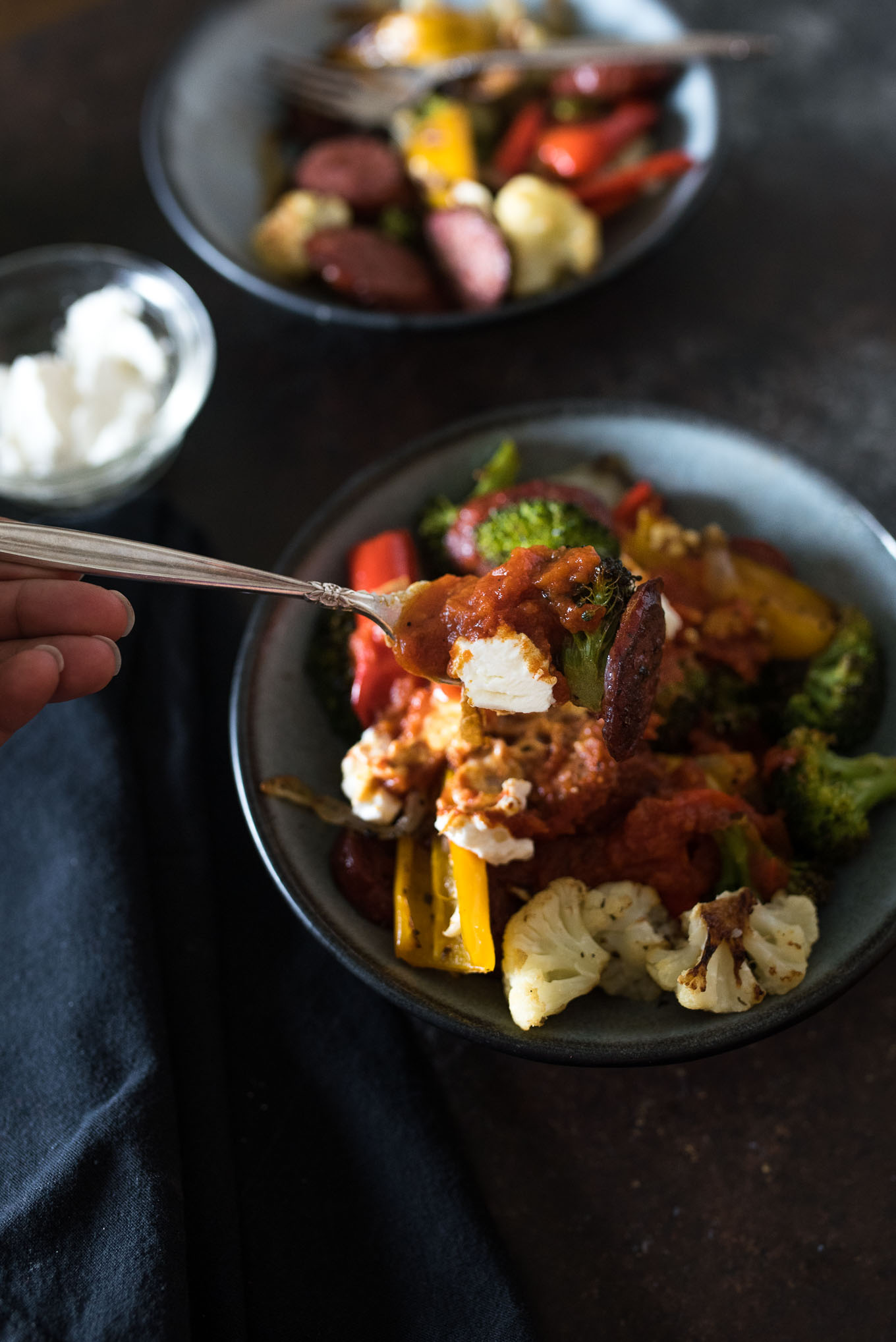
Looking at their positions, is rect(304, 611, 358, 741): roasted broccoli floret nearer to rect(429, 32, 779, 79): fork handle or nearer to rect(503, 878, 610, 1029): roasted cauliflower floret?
rect(503, 878, 610, 1029): roasted cauliflower floret

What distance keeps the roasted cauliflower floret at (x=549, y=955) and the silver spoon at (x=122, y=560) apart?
60 cm

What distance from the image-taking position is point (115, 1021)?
2.09 meters

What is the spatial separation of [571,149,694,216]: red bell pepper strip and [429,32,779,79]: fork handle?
38cm

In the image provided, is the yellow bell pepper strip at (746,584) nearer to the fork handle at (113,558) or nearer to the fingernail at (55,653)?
the fork handle at (113,558)

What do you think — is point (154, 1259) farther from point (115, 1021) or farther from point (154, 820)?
point (154, 820)

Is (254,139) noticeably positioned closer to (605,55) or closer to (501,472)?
(605,55)

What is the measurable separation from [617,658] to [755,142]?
2709 millimetres

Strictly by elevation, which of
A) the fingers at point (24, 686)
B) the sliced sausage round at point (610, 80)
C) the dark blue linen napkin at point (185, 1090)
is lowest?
the dark blue linen napkin at point (185, 1090)

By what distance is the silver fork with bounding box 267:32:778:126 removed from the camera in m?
3.23

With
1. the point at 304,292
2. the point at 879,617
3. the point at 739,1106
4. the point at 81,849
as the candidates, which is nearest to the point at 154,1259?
the point at 81,849

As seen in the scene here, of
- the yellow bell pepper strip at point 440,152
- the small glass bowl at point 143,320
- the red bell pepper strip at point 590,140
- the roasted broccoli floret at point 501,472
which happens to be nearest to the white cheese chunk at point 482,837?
the roasted broccoli floret at point 501,472

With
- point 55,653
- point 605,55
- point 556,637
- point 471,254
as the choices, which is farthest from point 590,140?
point 55,653

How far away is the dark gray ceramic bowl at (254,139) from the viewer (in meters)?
2.86

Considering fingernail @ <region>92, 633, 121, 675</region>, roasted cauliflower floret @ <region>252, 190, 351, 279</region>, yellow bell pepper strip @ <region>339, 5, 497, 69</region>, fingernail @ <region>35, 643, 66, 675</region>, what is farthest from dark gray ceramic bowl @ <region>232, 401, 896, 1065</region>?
yellow bell pepper strip @ <region>339, 5, 497, 69</region>
